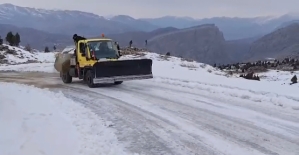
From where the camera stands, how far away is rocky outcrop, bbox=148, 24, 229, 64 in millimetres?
169350

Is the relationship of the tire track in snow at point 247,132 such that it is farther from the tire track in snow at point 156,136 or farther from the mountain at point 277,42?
the mountain at point 277,42

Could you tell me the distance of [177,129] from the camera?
29.9ft

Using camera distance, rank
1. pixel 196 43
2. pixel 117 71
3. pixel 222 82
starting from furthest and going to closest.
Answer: pixel 196 43 → pixel 222 82 → pixel 117 71

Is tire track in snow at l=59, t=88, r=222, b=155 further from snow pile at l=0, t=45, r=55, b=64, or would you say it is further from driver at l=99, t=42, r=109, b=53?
snow pile at l=0, t=45, r=55, b=64

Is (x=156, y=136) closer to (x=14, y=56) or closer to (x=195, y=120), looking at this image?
(x=195, y=120)

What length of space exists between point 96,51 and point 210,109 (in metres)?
7.68

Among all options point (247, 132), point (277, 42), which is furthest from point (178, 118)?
point (277, 42)

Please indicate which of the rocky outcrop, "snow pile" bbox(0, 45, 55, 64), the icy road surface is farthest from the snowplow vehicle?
the rocky outcrop

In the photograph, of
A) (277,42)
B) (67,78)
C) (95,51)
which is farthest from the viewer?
(277,42)

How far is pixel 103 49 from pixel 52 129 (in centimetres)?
927

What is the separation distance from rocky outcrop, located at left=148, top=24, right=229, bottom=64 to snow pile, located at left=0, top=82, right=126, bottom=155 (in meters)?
A: 150

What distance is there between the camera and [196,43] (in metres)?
185

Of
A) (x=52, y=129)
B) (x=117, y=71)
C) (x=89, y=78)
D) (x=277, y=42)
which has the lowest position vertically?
(x=52, y=129)

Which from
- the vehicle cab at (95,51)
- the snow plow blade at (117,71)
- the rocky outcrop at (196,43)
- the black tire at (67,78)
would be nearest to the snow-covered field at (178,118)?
the snow plow blade at (117,71)
